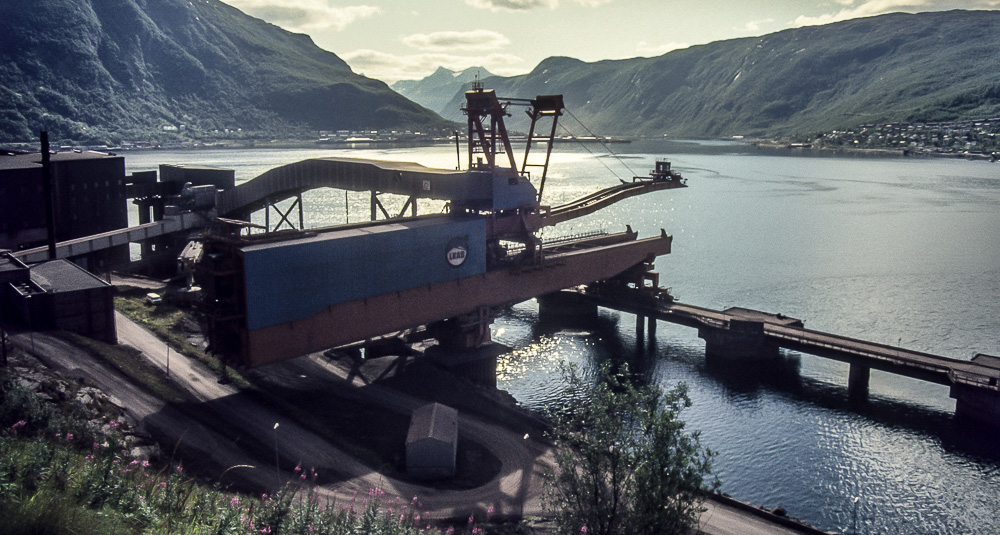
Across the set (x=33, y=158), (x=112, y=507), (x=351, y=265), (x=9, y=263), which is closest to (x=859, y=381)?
(x=351, y=265)

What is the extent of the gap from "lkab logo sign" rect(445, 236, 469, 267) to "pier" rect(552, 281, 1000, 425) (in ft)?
75.4

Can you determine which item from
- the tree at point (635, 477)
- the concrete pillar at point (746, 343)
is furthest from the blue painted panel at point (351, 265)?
the concrete pillar at point (746, 343)

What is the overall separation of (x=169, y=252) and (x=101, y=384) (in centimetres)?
3935

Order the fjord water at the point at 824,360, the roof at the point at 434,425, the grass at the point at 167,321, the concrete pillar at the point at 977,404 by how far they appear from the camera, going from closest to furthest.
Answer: the roof at the point at 434,425 < the fjord water at the point at 824,360 < the grass at the point at 167,321 < the concrete pillar at the point at 977,404

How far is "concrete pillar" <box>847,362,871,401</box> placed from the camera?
50469 mm

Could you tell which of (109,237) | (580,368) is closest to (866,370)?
(580,368)

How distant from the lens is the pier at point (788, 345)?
4481 centimetres

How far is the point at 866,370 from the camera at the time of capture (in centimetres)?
5038

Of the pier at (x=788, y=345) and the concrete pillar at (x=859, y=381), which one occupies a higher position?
the pier at (x=788, y=345)

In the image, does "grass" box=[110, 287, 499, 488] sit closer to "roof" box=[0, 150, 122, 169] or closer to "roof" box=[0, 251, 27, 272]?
"roof" box=[0, 251, 27, 272]

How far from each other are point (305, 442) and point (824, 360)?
4488 cm

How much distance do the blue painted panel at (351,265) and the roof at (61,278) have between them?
10897mm

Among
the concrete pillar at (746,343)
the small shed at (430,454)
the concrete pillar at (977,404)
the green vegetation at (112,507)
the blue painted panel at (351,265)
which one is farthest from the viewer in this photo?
the concrete pillar at (746,343)

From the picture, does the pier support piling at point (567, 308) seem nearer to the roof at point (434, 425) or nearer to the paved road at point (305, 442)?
the paved road at point (305, 442)
